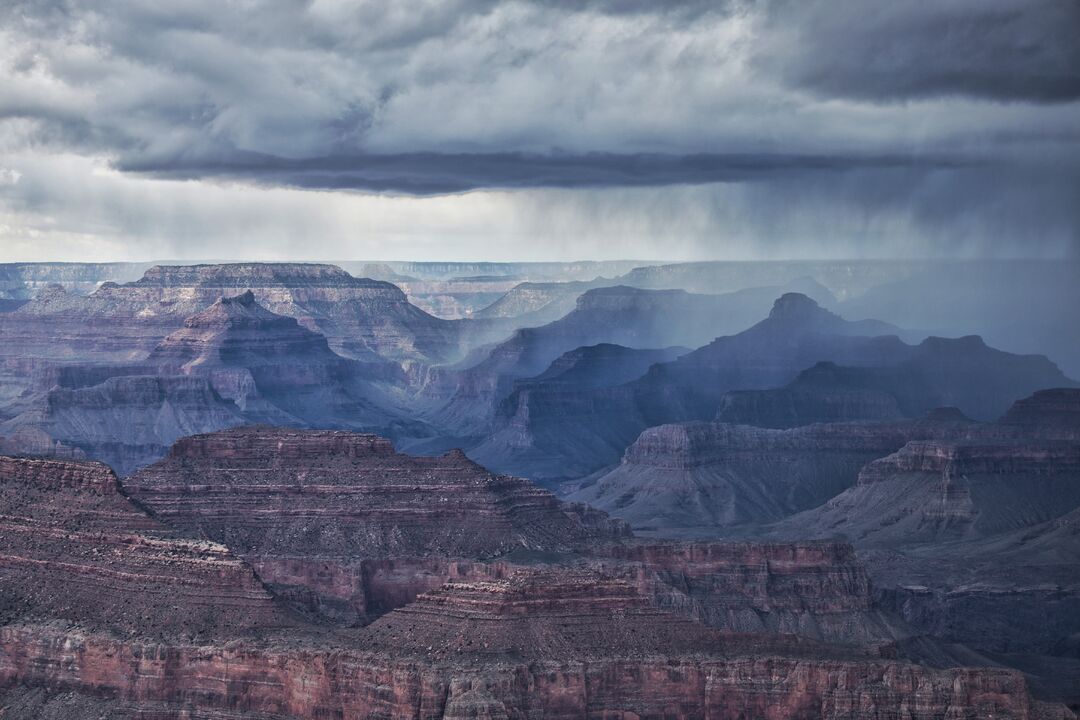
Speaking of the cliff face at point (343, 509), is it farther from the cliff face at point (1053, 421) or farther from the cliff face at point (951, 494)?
the cliff face at point (1053, 421)

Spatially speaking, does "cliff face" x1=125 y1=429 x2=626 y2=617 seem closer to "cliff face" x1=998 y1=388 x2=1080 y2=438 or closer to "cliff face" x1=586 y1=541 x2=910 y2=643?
"cliff face" x1=586 y1=541 x2=910 y2=643

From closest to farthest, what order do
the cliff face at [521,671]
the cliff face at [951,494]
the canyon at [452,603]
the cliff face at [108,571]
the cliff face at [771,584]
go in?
the cliff face at [521,671] → the canyon at [452,603] → the cliff face at [108,571] → the cliff face at [771,584] → the cliff face at [951,494]

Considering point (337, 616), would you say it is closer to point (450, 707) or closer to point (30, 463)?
point (30, 463)

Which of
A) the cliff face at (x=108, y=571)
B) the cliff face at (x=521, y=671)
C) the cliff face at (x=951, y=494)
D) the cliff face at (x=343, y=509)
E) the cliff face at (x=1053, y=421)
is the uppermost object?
the cliff face at (x=1053, y=421)

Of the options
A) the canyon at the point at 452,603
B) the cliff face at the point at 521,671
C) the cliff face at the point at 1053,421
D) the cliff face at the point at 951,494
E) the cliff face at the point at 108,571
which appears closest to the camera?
the cliff face at the point at 521,671

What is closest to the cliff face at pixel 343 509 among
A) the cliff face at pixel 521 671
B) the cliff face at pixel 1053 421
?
the cliff face at pixel 521 671

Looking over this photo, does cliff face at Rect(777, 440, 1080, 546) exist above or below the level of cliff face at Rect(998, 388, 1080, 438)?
below

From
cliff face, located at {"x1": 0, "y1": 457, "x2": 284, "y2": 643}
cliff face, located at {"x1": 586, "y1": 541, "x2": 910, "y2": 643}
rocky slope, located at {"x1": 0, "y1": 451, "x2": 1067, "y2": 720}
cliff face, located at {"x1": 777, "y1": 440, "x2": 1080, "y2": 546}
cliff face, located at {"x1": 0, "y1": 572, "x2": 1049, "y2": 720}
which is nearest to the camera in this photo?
cliff face, located at {"x1": 0, "y1": 572, "x2": 1049, "y2": 720}

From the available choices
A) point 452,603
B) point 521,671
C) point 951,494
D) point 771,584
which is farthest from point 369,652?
point 951,494

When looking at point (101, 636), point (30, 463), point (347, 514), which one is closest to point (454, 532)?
point (347, 514)

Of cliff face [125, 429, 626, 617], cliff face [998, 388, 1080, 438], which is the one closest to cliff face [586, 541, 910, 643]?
cliff face [125, 429, 626, 617]
